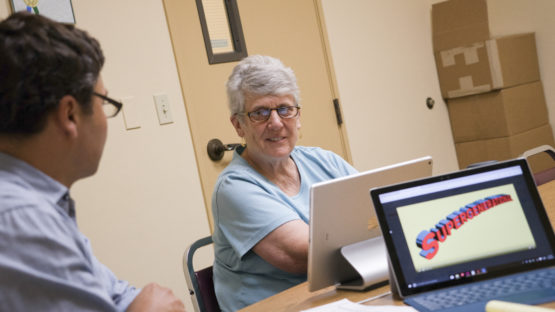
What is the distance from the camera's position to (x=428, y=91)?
385 centimetres

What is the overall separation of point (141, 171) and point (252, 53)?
88 cm

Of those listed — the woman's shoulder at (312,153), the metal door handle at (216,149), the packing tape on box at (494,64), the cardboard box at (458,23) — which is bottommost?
the woman's shoulder at (312,153)

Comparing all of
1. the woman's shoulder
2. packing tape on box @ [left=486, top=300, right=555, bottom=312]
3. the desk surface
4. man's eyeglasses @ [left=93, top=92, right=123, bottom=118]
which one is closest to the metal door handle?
the woman's shoulder

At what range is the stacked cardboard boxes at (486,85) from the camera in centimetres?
355

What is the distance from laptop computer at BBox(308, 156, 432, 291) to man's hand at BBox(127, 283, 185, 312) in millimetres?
344

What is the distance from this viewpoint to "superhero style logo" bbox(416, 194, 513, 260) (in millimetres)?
1135

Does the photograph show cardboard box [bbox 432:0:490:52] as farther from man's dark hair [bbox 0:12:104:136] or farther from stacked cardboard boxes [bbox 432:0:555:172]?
man's dark hair [bbox 0:12:104:136]

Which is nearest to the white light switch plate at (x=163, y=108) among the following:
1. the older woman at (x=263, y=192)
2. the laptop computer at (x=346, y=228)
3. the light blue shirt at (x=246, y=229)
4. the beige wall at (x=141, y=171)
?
the beige wall at (x=141, y=171)

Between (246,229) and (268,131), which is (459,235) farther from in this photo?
(268,131)

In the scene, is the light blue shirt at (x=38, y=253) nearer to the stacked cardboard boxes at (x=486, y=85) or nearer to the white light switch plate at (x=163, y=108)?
the white light switch plate at (x=163, y=108)

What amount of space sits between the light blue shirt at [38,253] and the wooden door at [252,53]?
157cm

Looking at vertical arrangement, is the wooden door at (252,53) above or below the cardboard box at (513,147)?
above

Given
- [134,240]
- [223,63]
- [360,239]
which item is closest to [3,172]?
[360,239]

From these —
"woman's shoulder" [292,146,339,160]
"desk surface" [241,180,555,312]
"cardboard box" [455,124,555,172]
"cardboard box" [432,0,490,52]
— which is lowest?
Result: "cardboard box" [455,124,555,172]
